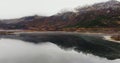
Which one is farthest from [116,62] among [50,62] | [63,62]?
[50,62]

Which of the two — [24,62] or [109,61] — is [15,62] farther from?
[109,61]

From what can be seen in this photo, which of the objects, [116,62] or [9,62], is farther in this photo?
[9,62]

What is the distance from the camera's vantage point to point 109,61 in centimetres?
4738

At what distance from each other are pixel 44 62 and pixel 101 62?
45.0 feet

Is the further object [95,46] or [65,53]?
[95,46]

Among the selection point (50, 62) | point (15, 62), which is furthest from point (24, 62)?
point (50, 62)

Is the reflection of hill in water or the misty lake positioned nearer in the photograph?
the misty lake

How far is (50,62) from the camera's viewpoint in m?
48.6

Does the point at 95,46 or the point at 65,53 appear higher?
the point at 65,53

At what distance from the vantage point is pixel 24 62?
48.7 m

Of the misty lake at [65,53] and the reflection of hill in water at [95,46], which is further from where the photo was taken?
the reflection of hill in water at [95,46]

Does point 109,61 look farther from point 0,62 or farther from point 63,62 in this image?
point 0,62

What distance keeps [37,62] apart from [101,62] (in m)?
15.5

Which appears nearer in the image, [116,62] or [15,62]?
[116,62]
